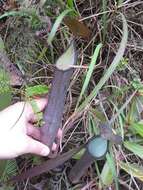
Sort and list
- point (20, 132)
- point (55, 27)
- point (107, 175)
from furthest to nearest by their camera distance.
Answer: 1. point (107, 175)
2. point (20, 132)
3. point (55, 27)

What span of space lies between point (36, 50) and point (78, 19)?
0.63ft

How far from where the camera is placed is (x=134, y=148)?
4.45ft

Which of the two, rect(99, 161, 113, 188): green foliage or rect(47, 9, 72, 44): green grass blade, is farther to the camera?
rect(99, 161, 113, 188): green foliage

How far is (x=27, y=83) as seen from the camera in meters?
1.43

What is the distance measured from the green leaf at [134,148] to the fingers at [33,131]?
0.95 ft

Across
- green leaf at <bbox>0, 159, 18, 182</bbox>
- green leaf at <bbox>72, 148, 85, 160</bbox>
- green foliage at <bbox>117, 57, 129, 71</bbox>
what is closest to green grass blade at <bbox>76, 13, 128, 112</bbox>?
green foliage at <bbox>117, 57, 129, 71</bbox>

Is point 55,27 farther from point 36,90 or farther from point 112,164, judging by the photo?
point 112,164

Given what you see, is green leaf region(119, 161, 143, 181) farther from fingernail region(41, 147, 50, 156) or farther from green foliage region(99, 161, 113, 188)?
fingernail region(41, 147, 50, 156)

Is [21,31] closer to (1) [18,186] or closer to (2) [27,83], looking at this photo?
(2) [27,83]

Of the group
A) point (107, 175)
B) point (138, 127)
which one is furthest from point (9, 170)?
point (138, 127)

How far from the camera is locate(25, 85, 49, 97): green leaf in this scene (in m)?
1.31

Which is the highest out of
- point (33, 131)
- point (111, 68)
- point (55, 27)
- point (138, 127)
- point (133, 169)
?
point (55, 27)

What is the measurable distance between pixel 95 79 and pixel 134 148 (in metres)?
0.27

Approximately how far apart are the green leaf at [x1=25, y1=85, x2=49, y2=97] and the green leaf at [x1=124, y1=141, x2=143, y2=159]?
0.31 metres
